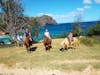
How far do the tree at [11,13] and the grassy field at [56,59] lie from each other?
39.7 feet

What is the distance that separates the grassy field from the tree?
12.1 meters

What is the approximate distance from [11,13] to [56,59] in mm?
18359

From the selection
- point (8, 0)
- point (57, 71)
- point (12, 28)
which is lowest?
point (57, 71)

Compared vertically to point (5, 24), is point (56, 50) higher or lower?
lower

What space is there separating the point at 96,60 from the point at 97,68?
8.31 ft

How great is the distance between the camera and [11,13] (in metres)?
42.1

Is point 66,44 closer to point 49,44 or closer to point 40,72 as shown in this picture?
point 49,44

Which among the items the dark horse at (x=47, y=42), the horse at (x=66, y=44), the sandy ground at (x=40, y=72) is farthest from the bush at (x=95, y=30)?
the sandy ground at (x=40, y=72)

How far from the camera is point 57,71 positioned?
73.5ft

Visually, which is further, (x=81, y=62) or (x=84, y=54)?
(x=84, y=54)

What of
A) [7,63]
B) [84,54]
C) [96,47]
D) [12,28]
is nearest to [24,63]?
[7,63]

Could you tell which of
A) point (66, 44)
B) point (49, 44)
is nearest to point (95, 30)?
point (66, 44)

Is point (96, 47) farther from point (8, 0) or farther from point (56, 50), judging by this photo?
point (8, 0)

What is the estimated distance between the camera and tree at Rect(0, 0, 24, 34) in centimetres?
4176
